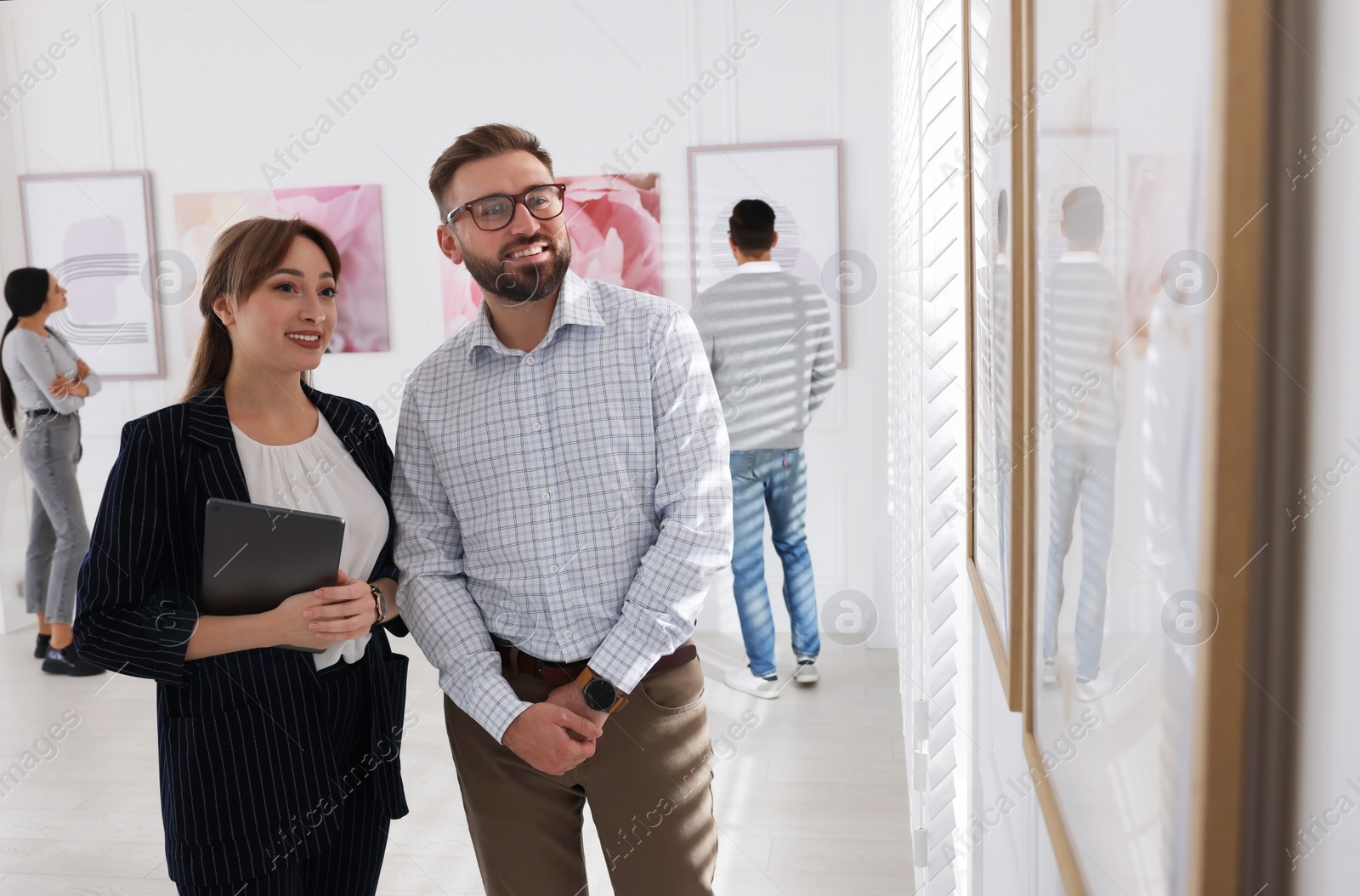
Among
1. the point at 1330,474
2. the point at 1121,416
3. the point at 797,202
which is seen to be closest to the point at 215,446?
the point at 1121,416

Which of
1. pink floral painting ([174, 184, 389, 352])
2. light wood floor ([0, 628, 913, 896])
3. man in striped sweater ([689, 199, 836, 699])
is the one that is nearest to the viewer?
light wood floor ([0, 628, 913, 896])

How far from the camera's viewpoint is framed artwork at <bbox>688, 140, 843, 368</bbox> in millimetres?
4633

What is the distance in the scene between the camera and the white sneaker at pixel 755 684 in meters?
3.98

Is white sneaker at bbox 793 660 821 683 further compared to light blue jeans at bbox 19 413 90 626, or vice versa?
light blue jeans at bbox 19 413 90 626

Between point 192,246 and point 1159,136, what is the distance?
5.56 m

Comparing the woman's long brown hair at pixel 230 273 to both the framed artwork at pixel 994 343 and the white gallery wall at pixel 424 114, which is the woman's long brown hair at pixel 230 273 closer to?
the framed artwork at pixel 994 343

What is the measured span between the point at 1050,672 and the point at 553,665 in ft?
3.50

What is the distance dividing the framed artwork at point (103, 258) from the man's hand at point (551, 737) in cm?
453

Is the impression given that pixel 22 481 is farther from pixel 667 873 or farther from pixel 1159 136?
pixel 1159 136

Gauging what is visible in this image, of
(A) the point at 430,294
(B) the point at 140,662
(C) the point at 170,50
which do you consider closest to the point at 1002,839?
(B) the point at 140,662

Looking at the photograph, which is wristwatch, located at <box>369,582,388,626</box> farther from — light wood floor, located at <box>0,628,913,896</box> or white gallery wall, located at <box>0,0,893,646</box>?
white gallery wall, located at <box>0,0,893,646</box>

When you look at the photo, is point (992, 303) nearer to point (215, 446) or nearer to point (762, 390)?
point (215, 446)

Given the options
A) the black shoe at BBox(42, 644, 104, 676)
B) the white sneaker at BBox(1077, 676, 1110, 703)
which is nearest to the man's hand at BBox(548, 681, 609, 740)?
the white sneaker at BBox(1077, 676, 1110, 703)

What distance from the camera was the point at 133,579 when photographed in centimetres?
155
